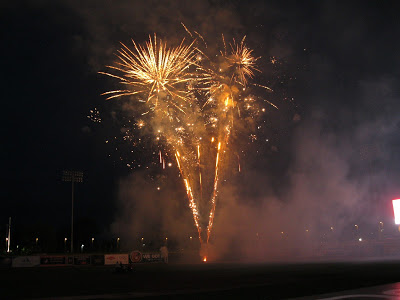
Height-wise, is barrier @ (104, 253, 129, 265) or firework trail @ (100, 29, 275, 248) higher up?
firework trail @ (100, 29, 275, 248)

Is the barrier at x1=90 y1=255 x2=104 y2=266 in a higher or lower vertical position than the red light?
lower

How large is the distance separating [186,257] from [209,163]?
24805 mm

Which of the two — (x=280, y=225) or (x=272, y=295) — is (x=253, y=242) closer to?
(x=280, y=225)

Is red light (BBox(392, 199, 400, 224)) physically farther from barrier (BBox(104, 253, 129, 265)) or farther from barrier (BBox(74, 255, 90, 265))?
barrier (BBox(74, 255, 90, 265))

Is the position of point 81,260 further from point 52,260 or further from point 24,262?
point 24,262

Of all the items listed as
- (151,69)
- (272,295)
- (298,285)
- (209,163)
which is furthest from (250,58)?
(272,295)

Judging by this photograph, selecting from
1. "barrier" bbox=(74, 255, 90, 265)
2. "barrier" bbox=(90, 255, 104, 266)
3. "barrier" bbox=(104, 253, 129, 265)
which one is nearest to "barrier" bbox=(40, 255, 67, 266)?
"barrier" bbox=(74, 255, 90, 265)

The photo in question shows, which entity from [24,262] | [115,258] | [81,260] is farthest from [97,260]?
[24,262]

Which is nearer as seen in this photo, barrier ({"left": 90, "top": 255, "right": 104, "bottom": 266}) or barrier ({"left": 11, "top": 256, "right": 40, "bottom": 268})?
barrier ({"left": 11, "top": 256, "right": 40, "bottom": 268})

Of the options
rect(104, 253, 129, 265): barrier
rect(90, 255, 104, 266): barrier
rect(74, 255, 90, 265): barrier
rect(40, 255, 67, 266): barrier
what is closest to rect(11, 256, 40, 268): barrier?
rect(40, 255, 67, 266): barrier

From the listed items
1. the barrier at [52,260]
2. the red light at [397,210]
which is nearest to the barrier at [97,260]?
the barrier at [52,260]

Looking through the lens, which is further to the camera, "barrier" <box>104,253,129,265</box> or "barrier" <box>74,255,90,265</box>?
"barrier" <box>74,255,90,265</box>

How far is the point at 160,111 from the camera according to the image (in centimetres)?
3503

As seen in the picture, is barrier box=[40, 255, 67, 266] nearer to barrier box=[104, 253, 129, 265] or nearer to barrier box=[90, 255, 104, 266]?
barrier box=[90, 255, 104, 266]
